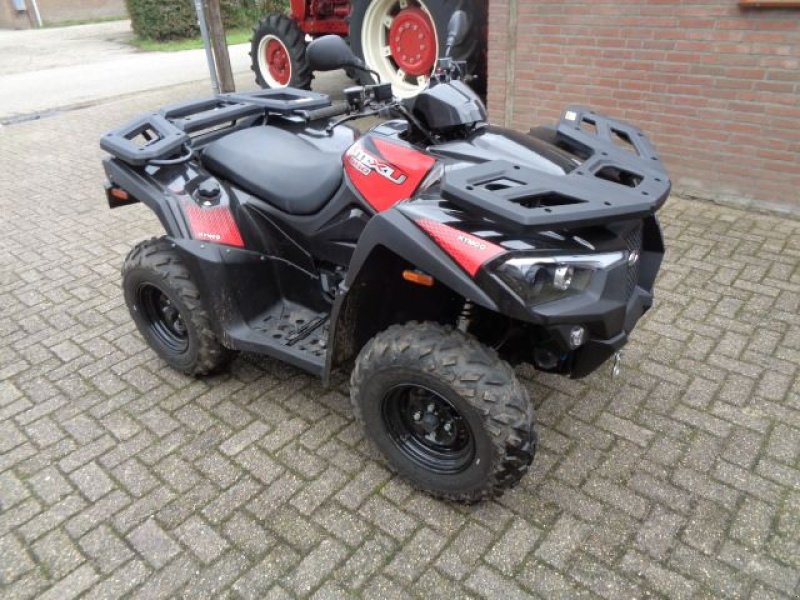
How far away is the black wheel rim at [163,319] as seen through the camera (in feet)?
10.9

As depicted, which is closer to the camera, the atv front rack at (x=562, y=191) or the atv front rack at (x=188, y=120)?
the atv front rack at (x=562, y=191)

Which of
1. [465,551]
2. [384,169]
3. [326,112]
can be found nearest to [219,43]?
[326,112]

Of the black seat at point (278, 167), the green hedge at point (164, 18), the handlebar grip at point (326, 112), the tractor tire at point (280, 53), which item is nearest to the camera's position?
the black seat at point (278, 167)

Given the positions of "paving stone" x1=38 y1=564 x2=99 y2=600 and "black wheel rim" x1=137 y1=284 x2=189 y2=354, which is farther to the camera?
"black wheel rim" x1=137 y1=284 x2=189 y2=354

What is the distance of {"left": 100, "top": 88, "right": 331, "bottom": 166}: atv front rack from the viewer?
3.04 m

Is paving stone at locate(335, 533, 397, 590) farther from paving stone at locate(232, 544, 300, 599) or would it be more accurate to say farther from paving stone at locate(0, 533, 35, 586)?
paving stone at locate(0, 533, 35, 586)

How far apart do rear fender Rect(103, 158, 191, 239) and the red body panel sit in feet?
2.82

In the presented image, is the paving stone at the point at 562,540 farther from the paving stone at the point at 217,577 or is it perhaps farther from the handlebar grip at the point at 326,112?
the handlebar grip at the point at 326,112

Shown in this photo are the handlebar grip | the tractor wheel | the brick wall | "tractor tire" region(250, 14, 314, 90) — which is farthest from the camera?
"tractor tire" region(250, 14, 314, 90)

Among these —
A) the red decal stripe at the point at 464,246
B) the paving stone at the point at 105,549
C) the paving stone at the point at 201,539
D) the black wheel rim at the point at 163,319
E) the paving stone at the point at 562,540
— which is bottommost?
the paving stone at the point at 562,540

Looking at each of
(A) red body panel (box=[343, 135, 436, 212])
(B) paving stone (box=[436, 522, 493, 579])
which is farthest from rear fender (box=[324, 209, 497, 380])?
(B) paving stone (box=[436, 522, 493, 579])

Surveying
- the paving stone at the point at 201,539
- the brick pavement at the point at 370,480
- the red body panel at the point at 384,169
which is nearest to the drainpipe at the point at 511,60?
the brick pavement at the point at 370,480

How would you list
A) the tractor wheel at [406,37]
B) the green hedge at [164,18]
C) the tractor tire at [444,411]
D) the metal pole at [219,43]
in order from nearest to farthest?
the tractor tire at [444,411] < the tractor wheel at [406,37] < the metal pole at [219,43] < the green hedge at [164,18]

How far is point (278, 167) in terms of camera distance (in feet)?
9.77
